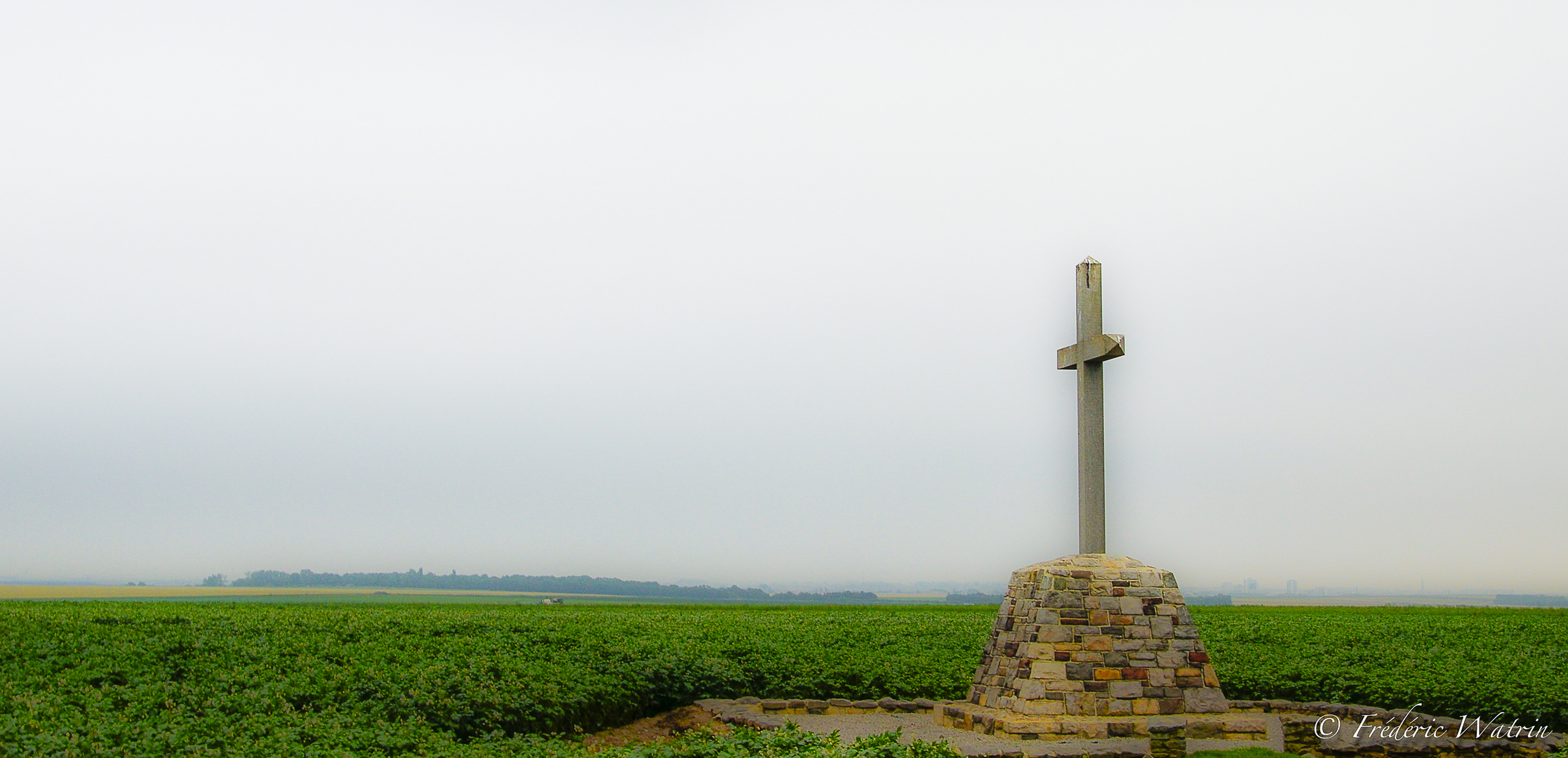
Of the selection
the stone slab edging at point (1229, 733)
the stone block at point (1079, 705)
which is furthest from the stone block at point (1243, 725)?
the stone block at point (1079, 705)

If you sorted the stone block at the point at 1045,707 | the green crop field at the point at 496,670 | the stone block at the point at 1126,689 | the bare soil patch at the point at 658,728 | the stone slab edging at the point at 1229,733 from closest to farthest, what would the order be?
the green crop field at the point at 496,670
the stone slab edging at the point at 1229,733
the stone block at the point at 1045,707
the stone block at the point at 1126,689
the bare soil patch at the point at 658,728

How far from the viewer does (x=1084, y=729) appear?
374 inches

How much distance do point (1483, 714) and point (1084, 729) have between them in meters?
5.68

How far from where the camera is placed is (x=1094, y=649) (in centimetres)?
1000

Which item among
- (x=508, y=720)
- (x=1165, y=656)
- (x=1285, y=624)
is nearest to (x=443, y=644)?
(x=508, y=720)

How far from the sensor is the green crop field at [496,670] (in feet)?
26.8

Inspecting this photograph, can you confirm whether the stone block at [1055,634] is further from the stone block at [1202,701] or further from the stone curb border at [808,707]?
the stone curb border at [808,707]

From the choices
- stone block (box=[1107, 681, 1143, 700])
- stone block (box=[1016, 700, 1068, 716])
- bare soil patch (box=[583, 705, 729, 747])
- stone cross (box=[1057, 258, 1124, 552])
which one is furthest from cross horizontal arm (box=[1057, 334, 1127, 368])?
bare soil patch (box=[583, 705, 729, 747])

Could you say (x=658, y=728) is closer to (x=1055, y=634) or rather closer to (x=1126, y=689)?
(x=1055, y=634)

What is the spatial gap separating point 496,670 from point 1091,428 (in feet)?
22.8

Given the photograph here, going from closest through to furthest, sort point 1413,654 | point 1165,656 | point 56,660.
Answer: point 56,660
point 1165,656
point 1413,654

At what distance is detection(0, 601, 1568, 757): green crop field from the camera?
816 cm

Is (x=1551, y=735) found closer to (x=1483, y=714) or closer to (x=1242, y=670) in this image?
(x=1483, y=714)

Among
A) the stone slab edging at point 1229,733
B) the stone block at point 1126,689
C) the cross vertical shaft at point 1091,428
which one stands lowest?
the stone slab edging at point 1229,733
